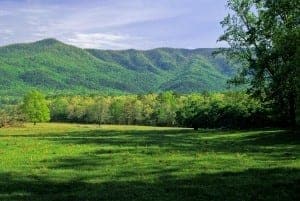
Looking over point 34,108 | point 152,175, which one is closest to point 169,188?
point 152,175

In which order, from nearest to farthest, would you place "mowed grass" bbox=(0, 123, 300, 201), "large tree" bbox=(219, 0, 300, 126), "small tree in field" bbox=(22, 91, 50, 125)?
"mowed grass" bbox=(0, 123, 300, 201) < "large tree" bbox=(219, 0, 300, 126) < "small tree in field" bbox=(22, 91, 50, 125)

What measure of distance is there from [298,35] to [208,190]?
137 feet

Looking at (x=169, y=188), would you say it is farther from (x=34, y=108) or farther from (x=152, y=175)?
(x=34, y=108)

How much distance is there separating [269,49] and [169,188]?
5317 cm

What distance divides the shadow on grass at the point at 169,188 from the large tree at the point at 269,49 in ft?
117

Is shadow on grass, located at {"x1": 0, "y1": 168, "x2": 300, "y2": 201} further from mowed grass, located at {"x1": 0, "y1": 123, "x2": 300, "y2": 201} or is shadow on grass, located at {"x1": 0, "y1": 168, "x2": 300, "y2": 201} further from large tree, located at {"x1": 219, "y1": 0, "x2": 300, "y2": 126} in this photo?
large tree, located at {"x1": 219, "y1": 0, "x2": 300, "y2": 126}

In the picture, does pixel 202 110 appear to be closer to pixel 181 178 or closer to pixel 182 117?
pixel 182 117

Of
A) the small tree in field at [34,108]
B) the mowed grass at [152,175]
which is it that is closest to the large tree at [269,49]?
the mowed grass at [152,175]

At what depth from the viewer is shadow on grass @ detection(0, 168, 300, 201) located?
23.4m

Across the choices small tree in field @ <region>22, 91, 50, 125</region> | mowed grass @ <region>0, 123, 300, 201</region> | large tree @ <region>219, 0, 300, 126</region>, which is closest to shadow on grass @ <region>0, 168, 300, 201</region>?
mowed grass @ <region>0, 123, 300, 201</region>

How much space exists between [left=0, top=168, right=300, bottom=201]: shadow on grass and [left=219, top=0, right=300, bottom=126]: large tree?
35.6 meters

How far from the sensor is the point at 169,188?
84.1 feet

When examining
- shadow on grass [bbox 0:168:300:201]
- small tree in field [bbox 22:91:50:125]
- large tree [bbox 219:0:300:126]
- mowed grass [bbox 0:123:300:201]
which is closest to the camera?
shadow on grass [bbox 0:168:300:201]

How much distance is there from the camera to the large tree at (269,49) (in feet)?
215
